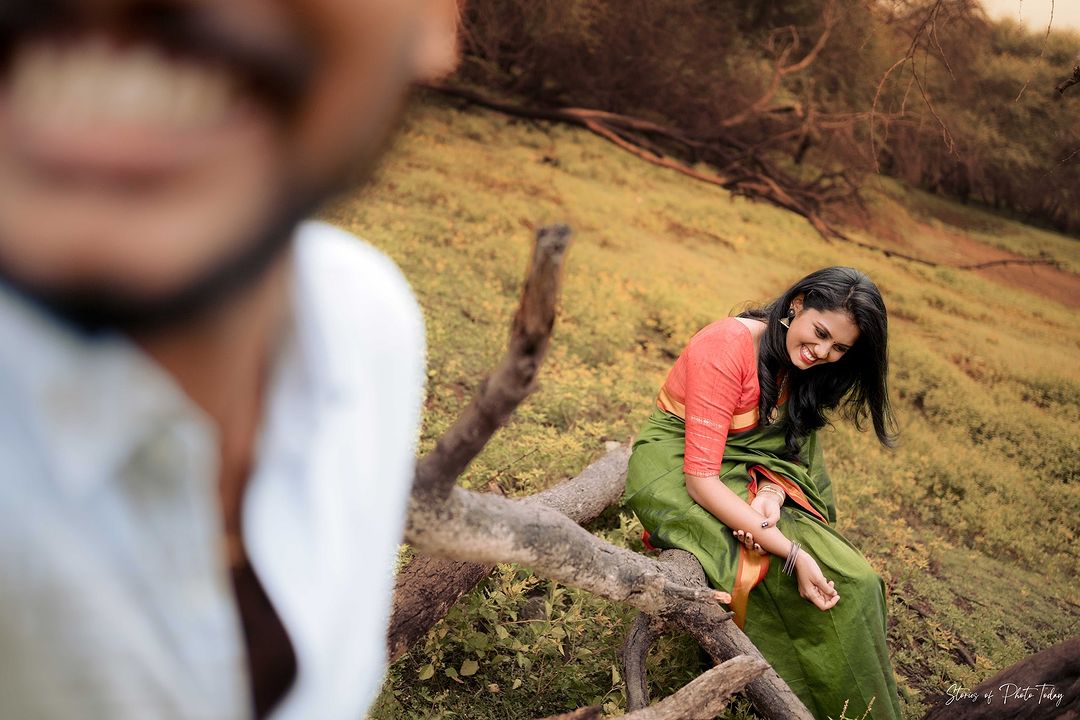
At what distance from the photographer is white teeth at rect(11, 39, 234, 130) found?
345 mm

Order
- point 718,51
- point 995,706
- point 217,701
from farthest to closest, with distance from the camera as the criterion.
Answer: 1. point 718,51
2. point 995,706
3. point 217,701

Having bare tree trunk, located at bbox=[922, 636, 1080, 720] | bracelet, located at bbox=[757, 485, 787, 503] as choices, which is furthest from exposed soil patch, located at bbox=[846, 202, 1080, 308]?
bare tree trunk, located at bbox=[922, 636, 1080, 720]

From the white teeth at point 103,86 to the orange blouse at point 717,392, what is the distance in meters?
2.16

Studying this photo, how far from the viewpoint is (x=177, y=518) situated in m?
0.51

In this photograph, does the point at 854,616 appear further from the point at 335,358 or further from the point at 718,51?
the point at 718,51

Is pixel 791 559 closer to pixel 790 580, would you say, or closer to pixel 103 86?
pixel 790 580

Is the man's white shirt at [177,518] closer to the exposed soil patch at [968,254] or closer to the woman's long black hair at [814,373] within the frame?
the woman's long black hair at [814,373]

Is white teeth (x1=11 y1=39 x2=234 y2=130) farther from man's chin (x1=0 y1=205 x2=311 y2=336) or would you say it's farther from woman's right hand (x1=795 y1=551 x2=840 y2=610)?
woman's right hand (x1=795 y1=551 x2=840 y2=610)

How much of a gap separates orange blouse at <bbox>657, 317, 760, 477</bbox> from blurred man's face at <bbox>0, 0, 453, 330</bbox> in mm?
2104

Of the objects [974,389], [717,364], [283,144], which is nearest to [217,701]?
[283,144]

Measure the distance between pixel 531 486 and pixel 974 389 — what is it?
10.6ft

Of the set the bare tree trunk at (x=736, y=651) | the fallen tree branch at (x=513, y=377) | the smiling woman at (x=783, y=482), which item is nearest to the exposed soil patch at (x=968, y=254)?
the smiling woman at (x=783, y=482)

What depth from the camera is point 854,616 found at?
228cm

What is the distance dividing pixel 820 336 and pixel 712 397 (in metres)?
0.38
